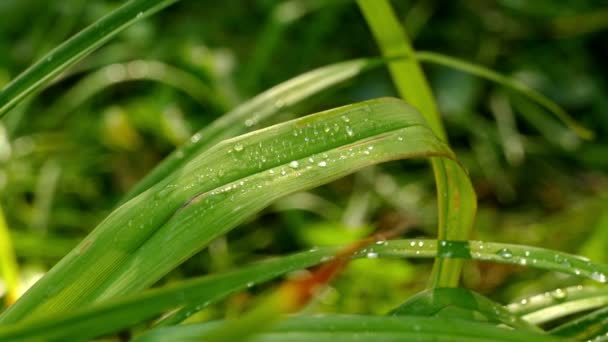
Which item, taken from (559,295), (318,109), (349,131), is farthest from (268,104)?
(318,109)

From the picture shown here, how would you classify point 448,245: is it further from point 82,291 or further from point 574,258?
point 82,291

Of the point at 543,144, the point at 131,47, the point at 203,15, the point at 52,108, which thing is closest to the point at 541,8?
the point at 543,144

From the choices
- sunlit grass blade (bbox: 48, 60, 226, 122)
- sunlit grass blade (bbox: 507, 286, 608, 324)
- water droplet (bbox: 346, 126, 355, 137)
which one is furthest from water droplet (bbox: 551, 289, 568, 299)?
sunlit grass blade (bbox: 48, 60, 226, 122)

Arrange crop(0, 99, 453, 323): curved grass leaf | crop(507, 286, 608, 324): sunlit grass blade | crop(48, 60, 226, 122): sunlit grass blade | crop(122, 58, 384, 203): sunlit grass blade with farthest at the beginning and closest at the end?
1. crop(48, 60, 226, 122): sunlit grass blade
2. crop(122, 58, 384, 203): sunlit grass blade
3. crop(507, 286, 608, 324): sunlit grass blade
4. crop(0, 99, 453, 323): curved grass leaf

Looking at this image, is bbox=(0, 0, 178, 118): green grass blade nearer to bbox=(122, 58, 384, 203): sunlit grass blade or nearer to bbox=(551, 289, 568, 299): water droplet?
bbox=(122, 58, 384, 203): sunlit grass blade

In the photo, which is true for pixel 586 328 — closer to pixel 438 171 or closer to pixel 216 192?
pixel 438 171
